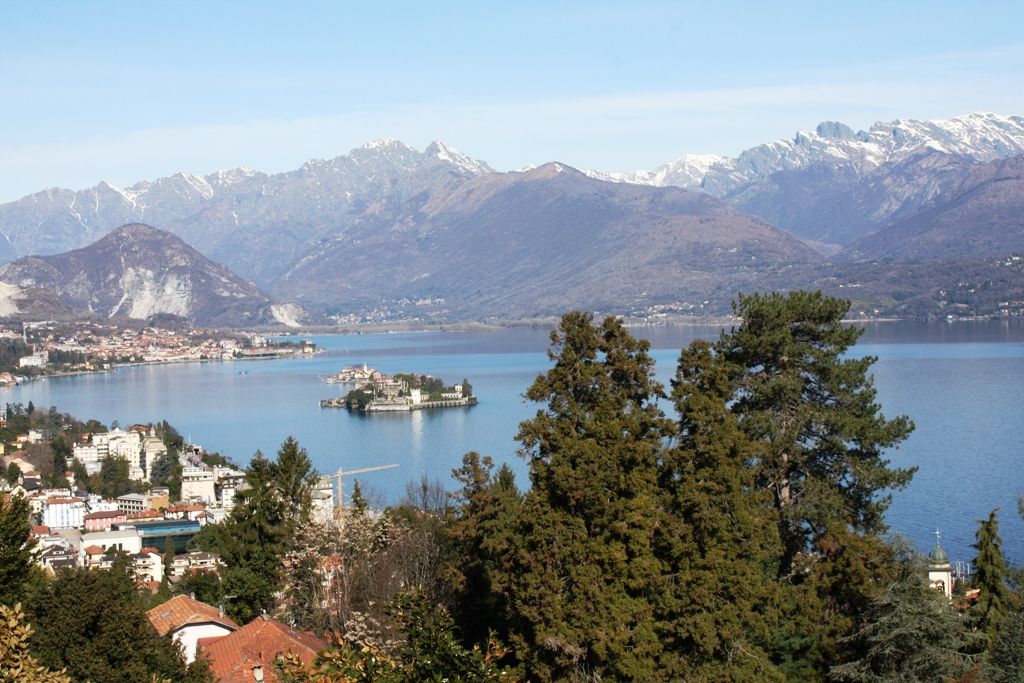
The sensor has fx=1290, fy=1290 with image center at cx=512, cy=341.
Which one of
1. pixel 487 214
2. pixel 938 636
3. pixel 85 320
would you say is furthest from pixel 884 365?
pixel 487 214

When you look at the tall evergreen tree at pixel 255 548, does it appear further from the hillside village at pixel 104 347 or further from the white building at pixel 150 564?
the hillside village at pixel 104 347

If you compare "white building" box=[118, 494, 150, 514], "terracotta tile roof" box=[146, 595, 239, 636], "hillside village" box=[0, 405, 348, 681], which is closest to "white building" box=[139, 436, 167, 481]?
"hillside village" box=[0, 405, 348, 681]

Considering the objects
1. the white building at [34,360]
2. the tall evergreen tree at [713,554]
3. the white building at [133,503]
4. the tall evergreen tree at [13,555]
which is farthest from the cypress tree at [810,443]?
the white building at [34,360]

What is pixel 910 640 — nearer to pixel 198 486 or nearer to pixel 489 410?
pixel 198 486

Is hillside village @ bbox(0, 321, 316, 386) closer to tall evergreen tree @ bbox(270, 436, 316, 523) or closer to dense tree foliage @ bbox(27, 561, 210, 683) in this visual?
tall evergreen tree @ bbox(270, 436, 316, 523)

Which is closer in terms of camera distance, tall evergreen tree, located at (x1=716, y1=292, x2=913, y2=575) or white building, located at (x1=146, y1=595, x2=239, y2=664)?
tall evergreen tree, located at (x1=716, y1=292, x2=913, y2=575)

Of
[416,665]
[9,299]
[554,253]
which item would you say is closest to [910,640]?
[416,665]
